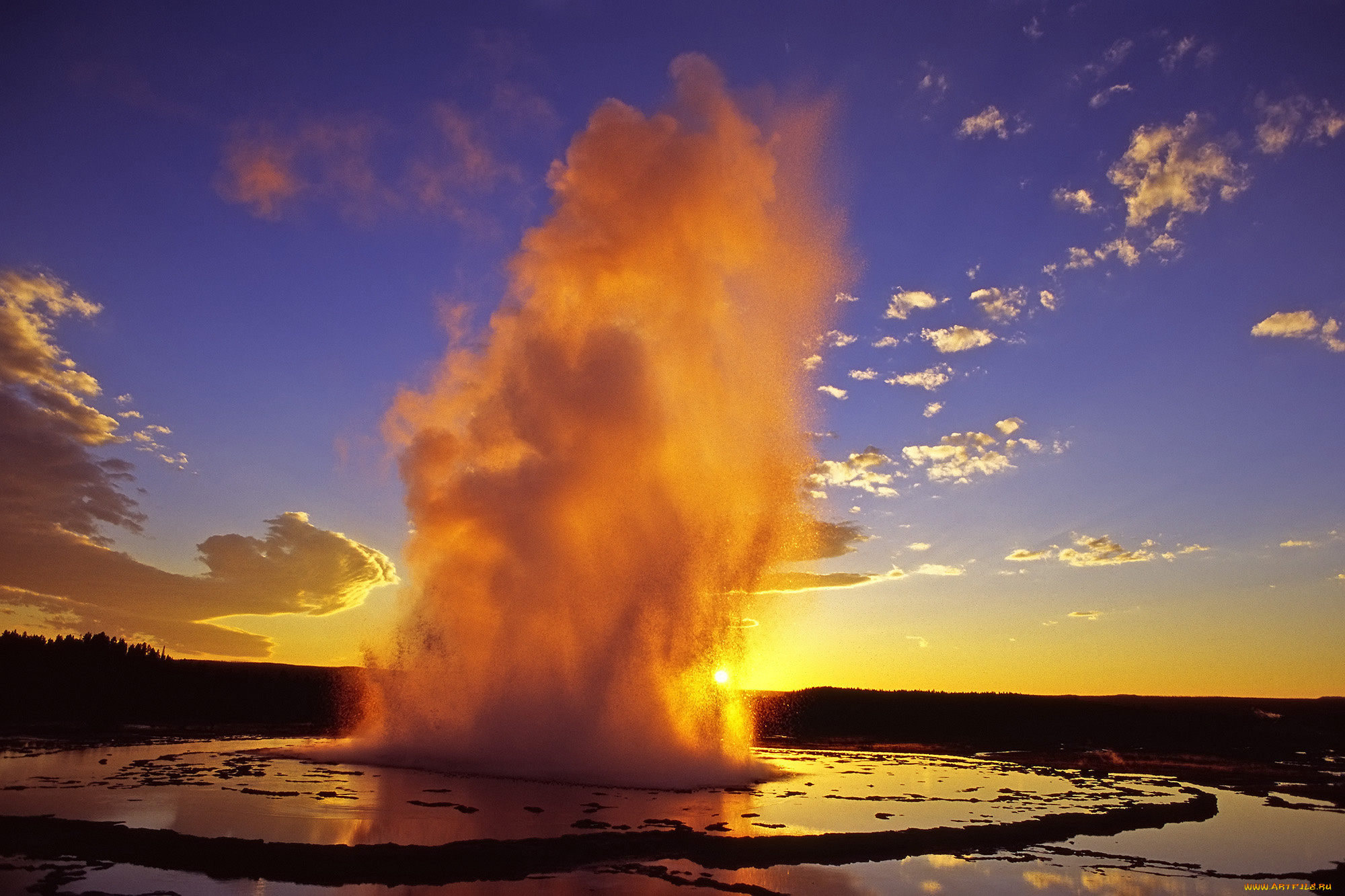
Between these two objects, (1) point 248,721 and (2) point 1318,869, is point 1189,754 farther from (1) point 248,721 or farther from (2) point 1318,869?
(1) point 248,721

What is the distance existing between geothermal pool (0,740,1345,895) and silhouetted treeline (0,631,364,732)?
14562mm

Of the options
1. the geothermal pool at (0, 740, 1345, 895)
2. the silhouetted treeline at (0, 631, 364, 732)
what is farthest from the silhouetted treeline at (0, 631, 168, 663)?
the geothermal pool at (0, 740, 1345, 895)

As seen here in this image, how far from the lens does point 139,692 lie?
191 feet

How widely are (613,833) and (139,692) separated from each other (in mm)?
57843

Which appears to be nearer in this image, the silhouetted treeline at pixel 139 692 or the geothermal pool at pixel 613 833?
the geothermal pool at pixel 613 833

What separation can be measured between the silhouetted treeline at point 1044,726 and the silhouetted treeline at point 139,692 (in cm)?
3307

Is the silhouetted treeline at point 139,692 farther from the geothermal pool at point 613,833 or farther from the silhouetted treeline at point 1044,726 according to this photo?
the silhouetted treeline at point 1044,726

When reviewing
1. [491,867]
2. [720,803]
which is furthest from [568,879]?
[720,803]

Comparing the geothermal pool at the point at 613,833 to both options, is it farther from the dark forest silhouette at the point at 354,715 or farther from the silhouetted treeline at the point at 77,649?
the silhouetted treeline at the point at 77,649

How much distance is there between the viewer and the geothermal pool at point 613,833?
12.8 metres

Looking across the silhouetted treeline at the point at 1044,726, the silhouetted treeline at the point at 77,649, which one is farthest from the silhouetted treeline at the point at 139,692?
the silhouetted treeline at the point at 1044,726

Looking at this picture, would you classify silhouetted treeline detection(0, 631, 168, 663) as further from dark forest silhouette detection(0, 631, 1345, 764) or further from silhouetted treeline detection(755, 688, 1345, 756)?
silhouetted treeline detection(755, 688, 1345, 756)

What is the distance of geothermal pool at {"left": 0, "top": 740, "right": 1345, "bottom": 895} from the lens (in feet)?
42.1

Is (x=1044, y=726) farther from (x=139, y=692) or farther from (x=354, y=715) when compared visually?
(x=139, y=692)
